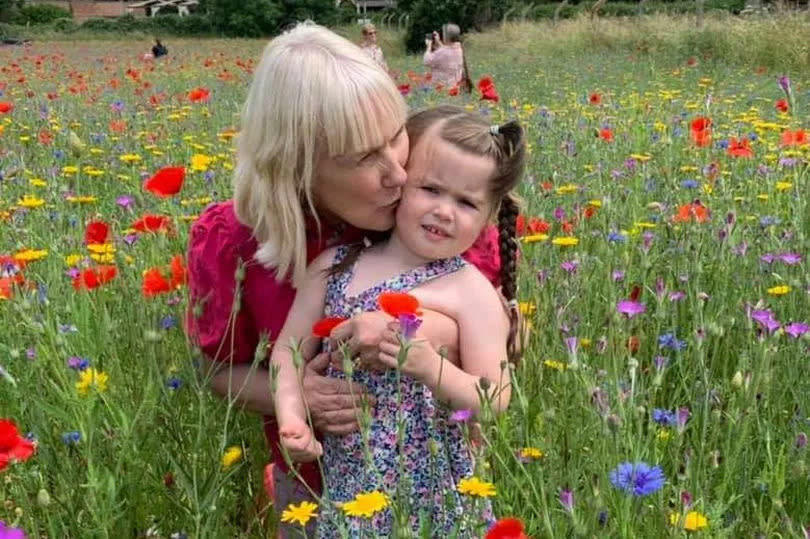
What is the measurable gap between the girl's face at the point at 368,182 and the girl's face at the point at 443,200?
3cm

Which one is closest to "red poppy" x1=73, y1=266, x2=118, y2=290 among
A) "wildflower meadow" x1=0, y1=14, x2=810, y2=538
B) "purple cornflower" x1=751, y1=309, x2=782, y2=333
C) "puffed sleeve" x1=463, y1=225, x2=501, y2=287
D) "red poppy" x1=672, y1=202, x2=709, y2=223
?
"wildflower meadow" x1=0, y1=14, x2=810, y2=538

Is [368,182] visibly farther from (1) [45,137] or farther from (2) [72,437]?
(1) [45,137]

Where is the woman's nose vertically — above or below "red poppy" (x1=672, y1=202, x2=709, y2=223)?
above

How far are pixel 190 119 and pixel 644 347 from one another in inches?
170

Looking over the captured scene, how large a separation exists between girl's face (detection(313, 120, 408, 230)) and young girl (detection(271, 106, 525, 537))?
0.07ft

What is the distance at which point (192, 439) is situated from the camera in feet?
5.75

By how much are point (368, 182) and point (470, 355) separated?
315 mm

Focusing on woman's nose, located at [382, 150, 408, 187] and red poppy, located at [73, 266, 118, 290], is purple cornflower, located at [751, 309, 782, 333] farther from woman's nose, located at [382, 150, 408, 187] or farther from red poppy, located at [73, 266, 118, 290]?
red poppy, located at [73, 266, 118, 290]

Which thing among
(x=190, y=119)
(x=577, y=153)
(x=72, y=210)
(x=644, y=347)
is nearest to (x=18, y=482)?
(x=644, y=347)

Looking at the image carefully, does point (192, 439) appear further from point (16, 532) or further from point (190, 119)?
point (190, 119)

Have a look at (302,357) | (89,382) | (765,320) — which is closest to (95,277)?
(89,382)

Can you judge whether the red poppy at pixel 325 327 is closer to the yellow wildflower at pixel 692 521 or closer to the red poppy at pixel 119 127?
the yellow wildflower at pixel 692 521

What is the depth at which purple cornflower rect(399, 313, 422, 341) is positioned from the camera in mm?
1292

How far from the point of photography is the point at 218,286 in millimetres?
1812
